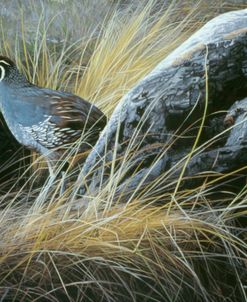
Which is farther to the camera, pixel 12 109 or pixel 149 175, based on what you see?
pixel 12 109

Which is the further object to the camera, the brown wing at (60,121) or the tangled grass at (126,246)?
the brown wing at (60,121)

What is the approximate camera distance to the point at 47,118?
13.8ft

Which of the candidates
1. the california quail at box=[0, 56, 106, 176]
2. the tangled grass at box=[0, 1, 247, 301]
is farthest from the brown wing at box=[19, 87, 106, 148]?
the tangled grass at box=[0, 1, 247, 301]

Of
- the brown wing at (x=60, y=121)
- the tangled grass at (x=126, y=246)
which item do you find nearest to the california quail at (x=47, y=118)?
the brown wing at (x=60, y=121)

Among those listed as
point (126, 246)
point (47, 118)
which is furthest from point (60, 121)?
point (126, 246)

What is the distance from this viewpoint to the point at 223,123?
3744 millimetres

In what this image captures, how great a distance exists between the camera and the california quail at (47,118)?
13.7 feet

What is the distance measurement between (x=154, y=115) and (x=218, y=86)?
0.26m

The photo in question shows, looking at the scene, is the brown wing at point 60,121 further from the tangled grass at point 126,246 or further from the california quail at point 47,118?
the tangled grass at point 126,246

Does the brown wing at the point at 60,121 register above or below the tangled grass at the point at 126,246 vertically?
above

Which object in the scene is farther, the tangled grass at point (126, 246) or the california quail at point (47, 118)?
the california quail at point (47, 118)

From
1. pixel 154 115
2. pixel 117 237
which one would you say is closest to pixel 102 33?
pixel 154 115

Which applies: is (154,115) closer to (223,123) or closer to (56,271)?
(223,123)

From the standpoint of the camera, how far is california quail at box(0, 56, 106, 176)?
417 centimetres
